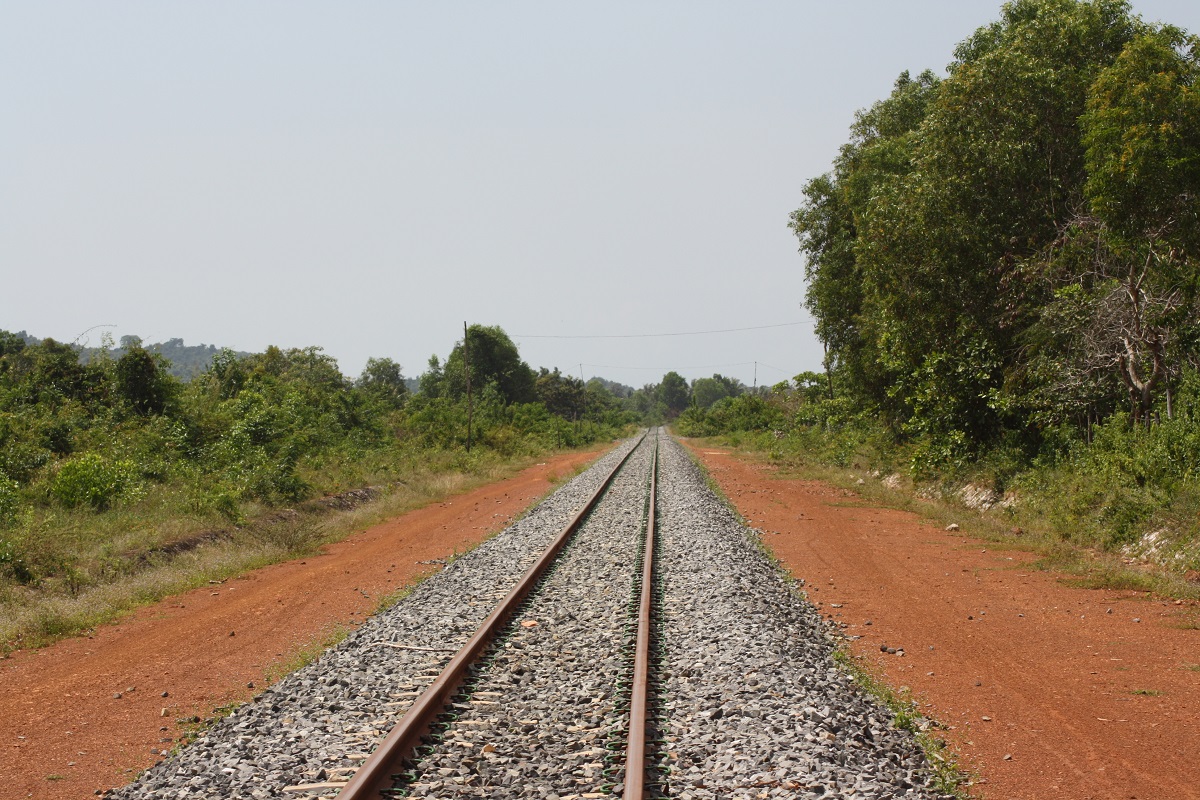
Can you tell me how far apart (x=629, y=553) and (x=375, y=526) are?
338 inches

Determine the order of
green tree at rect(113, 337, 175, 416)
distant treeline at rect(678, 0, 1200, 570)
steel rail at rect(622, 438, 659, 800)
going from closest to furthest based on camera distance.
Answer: steel rail at rect(622, 438, 659, 800)
distant treeline at rect(678, 0, 1200, 570)
green tree at rect(113, 337, 175, 416)

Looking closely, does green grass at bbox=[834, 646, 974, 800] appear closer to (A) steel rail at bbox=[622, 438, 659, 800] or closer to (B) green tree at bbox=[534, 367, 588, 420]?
(A) steel rail at bbox=[622, 438, 659, 800]

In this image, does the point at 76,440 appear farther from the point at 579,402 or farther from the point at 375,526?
the point at 579,402

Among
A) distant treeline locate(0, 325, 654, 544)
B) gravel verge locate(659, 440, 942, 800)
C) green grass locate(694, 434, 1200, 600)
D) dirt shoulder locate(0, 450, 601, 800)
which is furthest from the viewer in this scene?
distant treeline locate(0, 325, 654, 544)

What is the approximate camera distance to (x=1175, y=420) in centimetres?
1262

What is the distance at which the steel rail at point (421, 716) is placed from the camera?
484cm

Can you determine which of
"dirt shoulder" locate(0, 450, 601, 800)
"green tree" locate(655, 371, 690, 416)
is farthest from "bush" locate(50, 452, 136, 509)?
"green tree" locate(655, 371, 690, 416)

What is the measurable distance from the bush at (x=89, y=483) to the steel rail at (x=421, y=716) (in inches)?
417

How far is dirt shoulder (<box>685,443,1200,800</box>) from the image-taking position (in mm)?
5402

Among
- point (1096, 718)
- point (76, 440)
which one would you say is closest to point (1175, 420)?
point (1096, 718)

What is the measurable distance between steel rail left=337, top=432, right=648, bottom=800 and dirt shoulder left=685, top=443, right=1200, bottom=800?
351cm

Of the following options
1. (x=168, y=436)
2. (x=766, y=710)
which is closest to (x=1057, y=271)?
(x=766, y=710)

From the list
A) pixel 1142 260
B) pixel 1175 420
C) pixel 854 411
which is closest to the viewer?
pixel 1175 420

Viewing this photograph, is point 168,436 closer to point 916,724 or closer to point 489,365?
point 916,724
